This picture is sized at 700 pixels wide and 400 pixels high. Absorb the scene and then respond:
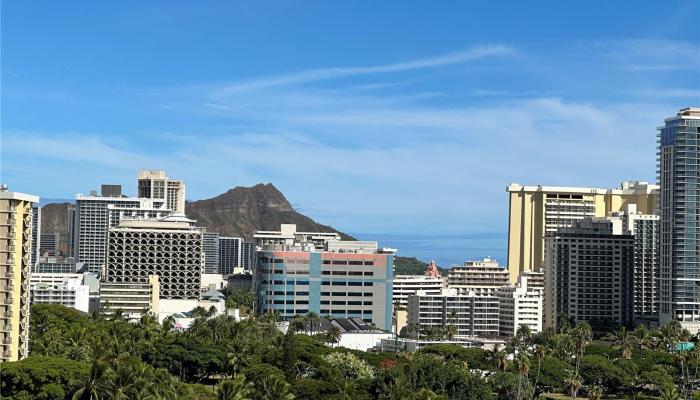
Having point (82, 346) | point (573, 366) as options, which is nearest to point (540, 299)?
point (573, 366)

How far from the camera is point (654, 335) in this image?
6161 inches

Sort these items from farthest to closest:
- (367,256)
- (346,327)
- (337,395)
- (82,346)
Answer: (367,256) < (346,327) < (82,346) < (337,395)

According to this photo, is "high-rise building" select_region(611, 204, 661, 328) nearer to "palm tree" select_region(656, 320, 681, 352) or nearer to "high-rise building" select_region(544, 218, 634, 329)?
"high-rise building" select_region(544, 218, 634, 329)

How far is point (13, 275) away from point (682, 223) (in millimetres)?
114381

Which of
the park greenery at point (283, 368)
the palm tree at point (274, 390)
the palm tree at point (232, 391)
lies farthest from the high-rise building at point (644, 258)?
the palm tree at point (232, 391)

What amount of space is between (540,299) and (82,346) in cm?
9469

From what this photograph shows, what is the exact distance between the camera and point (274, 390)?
84188mm

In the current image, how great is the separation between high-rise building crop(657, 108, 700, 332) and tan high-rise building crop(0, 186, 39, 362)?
110 meters

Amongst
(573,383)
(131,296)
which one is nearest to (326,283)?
(131,296)

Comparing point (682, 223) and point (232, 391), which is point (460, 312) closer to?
point (682, 223)

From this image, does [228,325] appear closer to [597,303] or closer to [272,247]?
[272,247]

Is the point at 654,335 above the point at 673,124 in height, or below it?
below

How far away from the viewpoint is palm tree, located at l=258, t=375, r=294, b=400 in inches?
3295

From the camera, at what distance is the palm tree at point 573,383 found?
109312 mm
